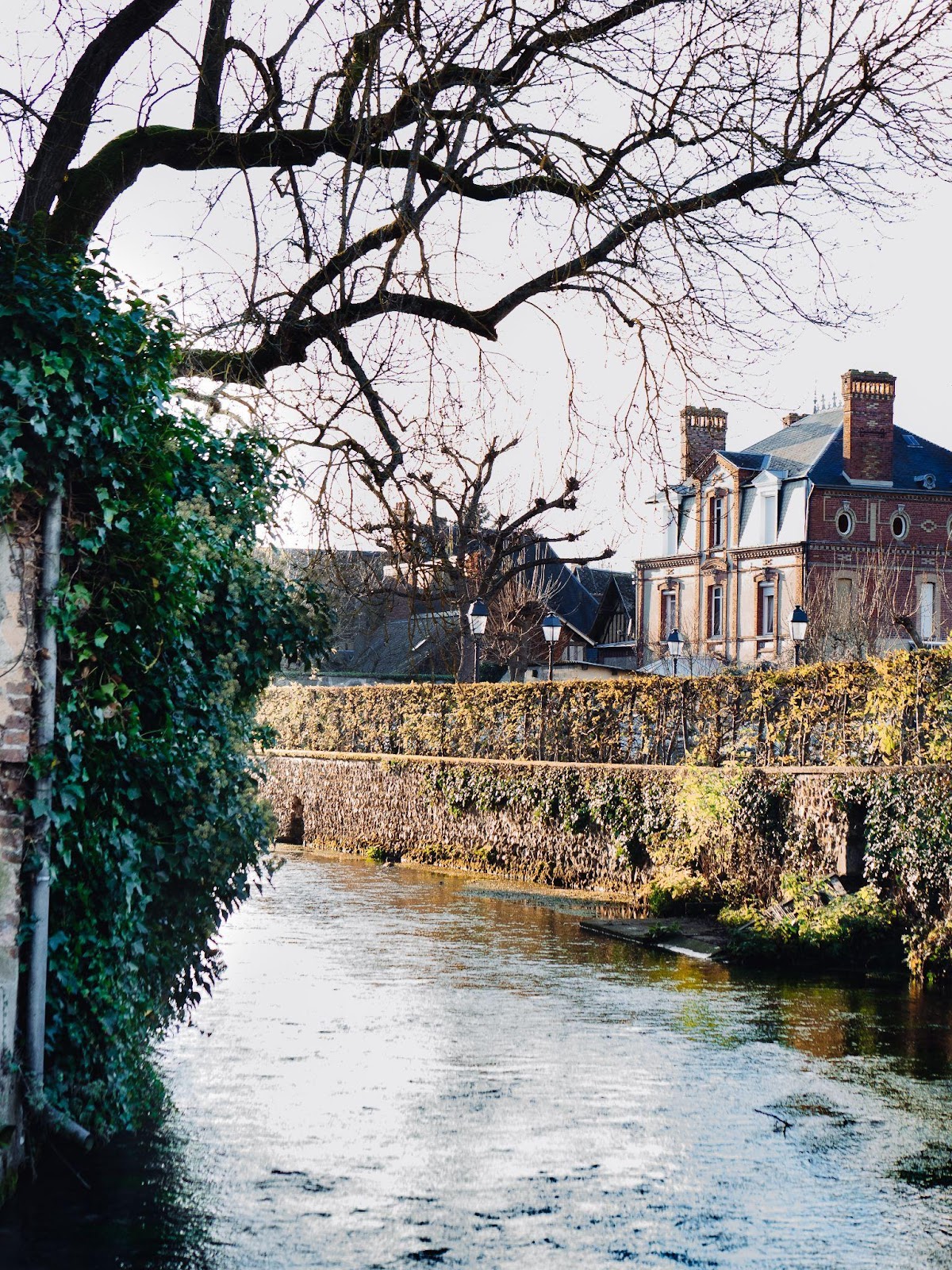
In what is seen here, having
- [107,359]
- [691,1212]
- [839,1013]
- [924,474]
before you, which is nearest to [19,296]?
[107,359]

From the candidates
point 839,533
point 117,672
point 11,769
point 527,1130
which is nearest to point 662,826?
point 527,1130

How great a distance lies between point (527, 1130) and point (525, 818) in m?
13.9

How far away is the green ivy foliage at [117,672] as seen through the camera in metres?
6.38

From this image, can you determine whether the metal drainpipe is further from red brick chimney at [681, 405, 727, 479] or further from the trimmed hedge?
the trimmed hedge

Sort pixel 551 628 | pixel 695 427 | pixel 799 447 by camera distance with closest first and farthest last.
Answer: pixel 695 427 < pixel 551 628 < pixel 799 447

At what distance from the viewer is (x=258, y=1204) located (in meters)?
6.74

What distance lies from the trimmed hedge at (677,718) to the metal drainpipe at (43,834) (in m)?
9.85

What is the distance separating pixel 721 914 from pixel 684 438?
304 inches

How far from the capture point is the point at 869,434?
50.3m

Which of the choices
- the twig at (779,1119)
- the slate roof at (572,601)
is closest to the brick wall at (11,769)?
the twig at (779,1119)

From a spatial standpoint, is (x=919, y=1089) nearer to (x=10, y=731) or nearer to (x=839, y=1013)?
(x=839, y=1013)

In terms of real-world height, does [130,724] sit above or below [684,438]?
below

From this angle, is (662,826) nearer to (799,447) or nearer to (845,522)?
(845,522)

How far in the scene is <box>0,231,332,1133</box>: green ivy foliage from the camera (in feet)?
20.9
